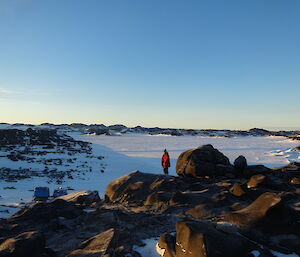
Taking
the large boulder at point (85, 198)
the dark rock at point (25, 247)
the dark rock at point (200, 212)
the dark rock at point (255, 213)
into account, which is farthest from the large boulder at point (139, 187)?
the dark rock at point (25, 247)

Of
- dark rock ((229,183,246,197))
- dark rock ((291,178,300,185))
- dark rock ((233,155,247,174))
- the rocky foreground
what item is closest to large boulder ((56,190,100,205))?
the rocky foreground

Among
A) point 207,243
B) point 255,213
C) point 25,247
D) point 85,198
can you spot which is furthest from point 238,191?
point 85,198

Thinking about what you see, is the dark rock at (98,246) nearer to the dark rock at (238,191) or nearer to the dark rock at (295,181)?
the dark rock at (238,191)

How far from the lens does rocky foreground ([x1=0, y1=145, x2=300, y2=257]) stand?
6133 millimetres

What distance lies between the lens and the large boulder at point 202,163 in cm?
1534

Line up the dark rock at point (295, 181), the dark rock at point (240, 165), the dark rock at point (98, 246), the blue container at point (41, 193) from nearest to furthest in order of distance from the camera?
the dark rock at point (98, 246) < the dark rock at point (295, 181) < the dark rock at point (240, 165) < the blue container at point (41, 193)

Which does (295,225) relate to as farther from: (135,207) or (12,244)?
(12,244)

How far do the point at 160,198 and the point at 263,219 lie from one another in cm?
498

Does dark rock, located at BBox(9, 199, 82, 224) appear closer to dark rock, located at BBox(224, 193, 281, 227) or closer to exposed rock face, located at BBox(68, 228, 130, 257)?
exposed rock face, located at BBox(68, 228, 130, 257)

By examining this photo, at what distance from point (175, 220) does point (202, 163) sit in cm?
692

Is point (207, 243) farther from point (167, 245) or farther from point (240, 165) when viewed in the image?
point (240, 165)

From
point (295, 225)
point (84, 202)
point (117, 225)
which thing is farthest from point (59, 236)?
point (295, 225)

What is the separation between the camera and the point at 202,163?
50.8ft

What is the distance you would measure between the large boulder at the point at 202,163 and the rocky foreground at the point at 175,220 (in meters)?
0.06
